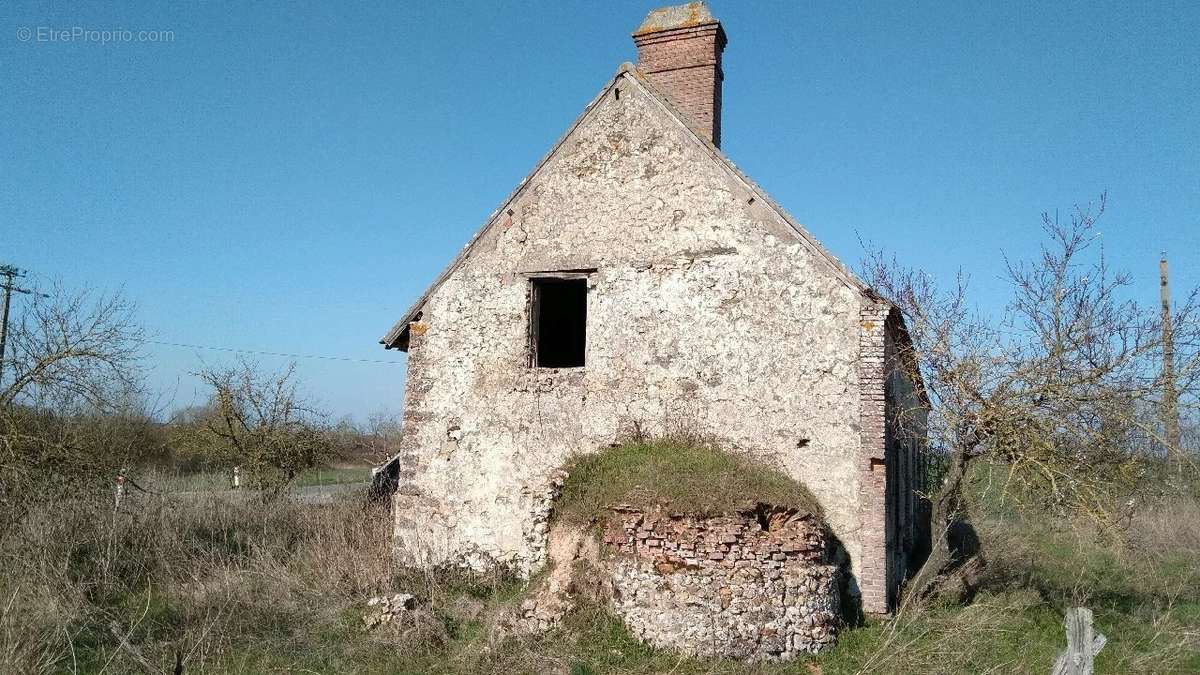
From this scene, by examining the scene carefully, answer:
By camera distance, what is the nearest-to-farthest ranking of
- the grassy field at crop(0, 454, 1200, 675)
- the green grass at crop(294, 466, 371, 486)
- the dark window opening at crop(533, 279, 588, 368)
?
1. the grassy field at crop(0, 454, 1200, 675)
2. the dark window opening at crop(533, 279, 588, 368)
3. the green grass at crop(294, 466, 371, 486)

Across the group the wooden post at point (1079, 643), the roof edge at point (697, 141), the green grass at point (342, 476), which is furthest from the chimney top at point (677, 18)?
the green grass at point (342, 476)

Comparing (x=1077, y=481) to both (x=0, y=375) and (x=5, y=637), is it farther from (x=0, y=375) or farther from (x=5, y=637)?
(x=0, y=375)

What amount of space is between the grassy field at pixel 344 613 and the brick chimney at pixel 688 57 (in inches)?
287

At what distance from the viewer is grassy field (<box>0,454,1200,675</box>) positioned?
7.55 metres

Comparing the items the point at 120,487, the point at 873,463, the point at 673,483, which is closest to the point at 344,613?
the point at 673,483

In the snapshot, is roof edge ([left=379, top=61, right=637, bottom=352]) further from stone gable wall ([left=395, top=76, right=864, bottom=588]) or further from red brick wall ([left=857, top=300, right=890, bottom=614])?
red brick wall ([left=857, top=300, right=890, bottom=614])

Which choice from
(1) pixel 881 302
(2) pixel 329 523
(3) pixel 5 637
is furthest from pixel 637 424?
(3) pixel 5 637

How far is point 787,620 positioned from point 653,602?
1332 mm

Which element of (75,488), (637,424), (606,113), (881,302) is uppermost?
(606,113)

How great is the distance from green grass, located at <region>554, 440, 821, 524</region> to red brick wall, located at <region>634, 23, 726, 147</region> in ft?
16.2

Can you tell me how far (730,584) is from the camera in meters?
7.89

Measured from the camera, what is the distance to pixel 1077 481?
8516 mm

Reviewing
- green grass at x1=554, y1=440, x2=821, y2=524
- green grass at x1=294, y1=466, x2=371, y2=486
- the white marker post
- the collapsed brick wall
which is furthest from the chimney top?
green grass at x1=294, y1=466, x2=371, y2=486

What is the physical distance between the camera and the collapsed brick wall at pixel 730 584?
7.78m
